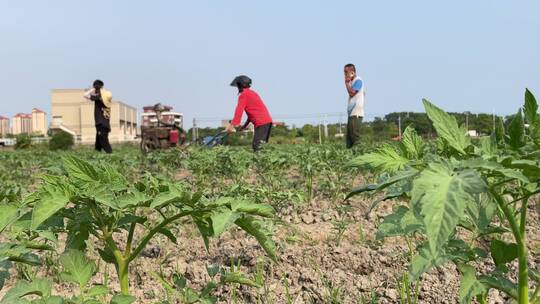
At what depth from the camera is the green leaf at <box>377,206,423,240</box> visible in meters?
1.04

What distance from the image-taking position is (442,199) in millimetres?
738

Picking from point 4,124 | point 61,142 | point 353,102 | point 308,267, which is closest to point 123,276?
point 308,267

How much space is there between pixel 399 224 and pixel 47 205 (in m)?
0.75

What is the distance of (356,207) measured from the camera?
362 cm

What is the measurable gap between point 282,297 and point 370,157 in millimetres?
1102

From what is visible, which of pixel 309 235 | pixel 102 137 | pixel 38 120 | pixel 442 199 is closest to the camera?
pixel 442 199

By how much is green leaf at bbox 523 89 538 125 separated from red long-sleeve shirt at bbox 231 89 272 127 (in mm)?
6846

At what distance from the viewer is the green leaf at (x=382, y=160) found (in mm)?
1131

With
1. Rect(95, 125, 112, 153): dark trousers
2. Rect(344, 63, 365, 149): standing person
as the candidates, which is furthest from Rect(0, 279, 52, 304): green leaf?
Rect(95, 125, 112, 153): dark trousers

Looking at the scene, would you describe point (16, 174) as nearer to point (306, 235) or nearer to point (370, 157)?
point (306, 235)

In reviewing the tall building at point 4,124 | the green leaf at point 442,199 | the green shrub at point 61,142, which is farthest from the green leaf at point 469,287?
the tall building at point 4,124

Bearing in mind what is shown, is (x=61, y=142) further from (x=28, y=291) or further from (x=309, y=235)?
(x=28, y=291)

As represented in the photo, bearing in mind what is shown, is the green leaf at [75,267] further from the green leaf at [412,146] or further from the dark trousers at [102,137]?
the dark trousers at [102,137]

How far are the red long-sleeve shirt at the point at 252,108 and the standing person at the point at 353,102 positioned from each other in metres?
1.44
